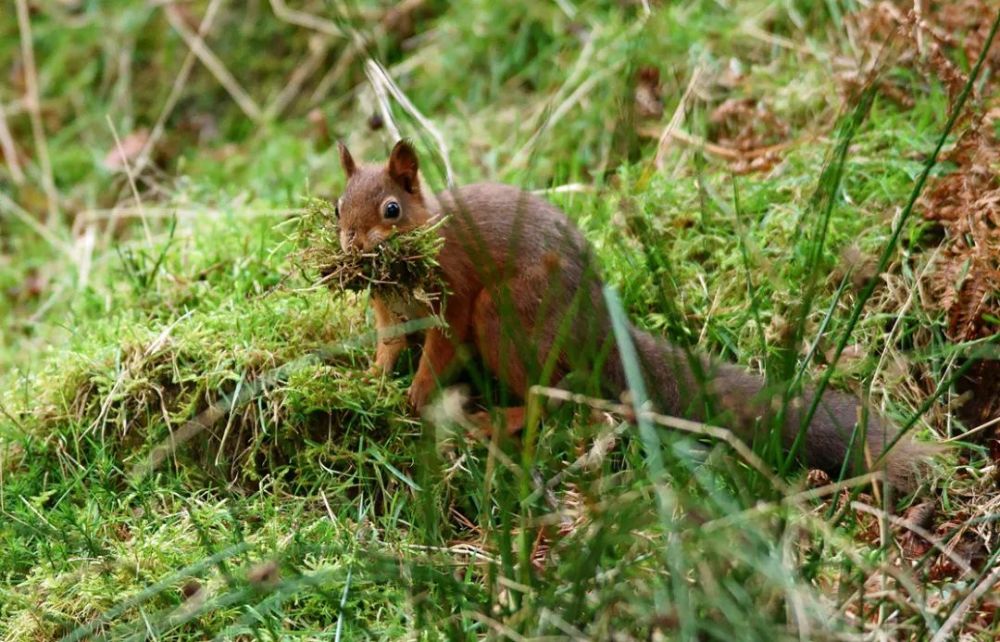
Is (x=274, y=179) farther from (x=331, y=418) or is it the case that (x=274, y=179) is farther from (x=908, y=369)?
(x=908, y=369)

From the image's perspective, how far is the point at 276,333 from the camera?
3.70m

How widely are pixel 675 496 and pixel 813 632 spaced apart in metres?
0.39

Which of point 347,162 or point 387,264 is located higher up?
point 347,162

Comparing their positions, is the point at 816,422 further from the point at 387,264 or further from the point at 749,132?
the point at 749,132

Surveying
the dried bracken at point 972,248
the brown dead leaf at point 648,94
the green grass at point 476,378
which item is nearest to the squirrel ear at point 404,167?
the green grass at point 476,378

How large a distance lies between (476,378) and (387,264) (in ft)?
2.10

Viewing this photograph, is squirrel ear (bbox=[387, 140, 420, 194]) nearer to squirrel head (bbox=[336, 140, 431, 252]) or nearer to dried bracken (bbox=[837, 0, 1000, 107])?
squirrel head (bbox=[336, 140, 431, 252])

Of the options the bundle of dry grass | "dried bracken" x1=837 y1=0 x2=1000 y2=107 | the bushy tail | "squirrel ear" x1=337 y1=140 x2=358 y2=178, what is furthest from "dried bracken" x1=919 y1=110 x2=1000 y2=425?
"squirrel ear" x1=337 y1=140 x2=358 y2=178

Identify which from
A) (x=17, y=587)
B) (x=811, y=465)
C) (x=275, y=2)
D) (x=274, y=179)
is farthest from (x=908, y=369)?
(x=275, y=2)

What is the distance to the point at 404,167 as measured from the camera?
3471 millimetres

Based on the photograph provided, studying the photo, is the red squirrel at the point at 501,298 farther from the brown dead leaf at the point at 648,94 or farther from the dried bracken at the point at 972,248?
the brown dead leaf at the point at 648,94

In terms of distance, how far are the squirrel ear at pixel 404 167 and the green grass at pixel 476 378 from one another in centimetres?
14

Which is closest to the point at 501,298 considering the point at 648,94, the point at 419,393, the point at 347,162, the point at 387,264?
the point at 387,264

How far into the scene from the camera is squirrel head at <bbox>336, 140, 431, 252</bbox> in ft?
10.9
